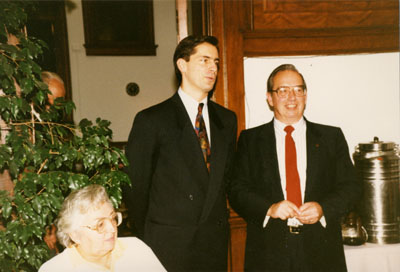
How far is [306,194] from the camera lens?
7.04ft

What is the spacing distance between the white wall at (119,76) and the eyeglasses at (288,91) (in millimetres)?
5791

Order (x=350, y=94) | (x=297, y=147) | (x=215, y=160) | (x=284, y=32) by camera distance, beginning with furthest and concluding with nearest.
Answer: (x=350, y=94) < (x=284, y=32) < (x=297, y=147) < (x=215, y=160)

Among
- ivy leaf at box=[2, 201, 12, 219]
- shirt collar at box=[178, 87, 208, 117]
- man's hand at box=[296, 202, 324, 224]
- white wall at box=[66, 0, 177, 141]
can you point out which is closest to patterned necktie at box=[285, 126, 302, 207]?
man's hand at box=[296, 202, 324, 224]

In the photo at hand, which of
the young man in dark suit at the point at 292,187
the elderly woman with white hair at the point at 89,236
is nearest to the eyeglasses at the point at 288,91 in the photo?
the young man in dark suit at the point at 292,187

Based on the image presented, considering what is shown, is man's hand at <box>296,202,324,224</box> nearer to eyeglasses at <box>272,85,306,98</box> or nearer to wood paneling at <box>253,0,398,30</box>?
eyeglasses at <box>272,85,306,98</box>

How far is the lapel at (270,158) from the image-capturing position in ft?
7.14

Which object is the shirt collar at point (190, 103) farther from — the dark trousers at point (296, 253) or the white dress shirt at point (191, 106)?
the dark trousers at point (296, 253)

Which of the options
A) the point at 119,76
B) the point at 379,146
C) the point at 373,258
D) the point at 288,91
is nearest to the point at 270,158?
the point at 288,91

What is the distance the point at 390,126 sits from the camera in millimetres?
2938

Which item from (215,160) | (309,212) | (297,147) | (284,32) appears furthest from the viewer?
(284,32)

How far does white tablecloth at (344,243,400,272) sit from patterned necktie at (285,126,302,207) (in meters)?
0.62

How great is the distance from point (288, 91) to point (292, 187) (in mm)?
600

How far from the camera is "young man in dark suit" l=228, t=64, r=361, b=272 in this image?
6.89 feet

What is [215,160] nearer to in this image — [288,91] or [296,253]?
[288,91]
